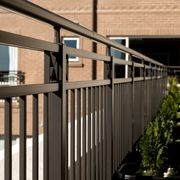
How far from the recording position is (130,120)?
6281 millimetres

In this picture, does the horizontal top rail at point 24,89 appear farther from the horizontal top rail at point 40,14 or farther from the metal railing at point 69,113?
the horizontal top rail at point 40,14

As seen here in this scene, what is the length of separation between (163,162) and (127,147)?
0.61 m

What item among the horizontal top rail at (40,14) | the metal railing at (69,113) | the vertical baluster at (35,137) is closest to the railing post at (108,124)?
the metal railing at (69,113)

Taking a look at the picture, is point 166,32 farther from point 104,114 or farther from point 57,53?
point 57,53

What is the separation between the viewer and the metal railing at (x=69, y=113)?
2109 millimetres

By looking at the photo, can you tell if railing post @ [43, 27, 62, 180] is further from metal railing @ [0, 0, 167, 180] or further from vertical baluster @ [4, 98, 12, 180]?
vertical baluster @ [4, 98, 12, 180]

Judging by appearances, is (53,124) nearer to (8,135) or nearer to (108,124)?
(8,135)

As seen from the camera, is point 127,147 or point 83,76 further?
point 83,76

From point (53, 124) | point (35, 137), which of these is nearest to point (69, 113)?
point (53, 124)

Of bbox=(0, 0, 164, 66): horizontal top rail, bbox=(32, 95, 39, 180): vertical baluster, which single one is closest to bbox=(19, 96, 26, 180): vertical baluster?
bbox=(32, 95, 39, 180): vertical baluster

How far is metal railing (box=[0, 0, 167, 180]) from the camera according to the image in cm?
211

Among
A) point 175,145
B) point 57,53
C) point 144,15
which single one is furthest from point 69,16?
point 57,53

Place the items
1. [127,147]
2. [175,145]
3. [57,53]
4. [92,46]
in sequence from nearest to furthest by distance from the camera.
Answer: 1. [57,53]
2. [127,147]
3. [175,145]
4. [92,46]

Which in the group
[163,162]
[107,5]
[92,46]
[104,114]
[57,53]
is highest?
[107,5]
